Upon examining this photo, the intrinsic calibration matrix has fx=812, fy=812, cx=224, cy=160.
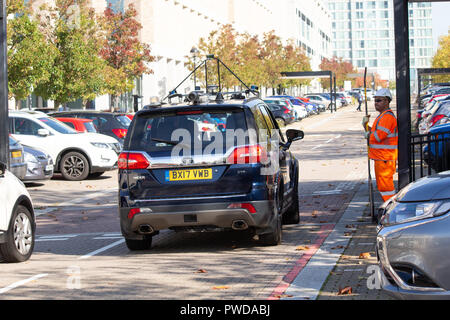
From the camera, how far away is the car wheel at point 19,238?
30.7 feet

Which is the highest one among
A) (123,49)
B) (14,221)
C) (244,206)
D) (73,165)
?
(123,49)

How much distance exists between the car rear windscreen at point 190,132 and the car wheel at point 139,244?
1.28 metres

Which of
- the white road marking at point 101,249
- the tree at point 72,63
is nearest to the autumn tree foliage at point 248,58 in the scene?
the tree at point 72,63

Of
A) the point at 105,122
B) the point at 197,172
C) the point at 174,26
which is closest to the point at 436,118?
the point at 105,122

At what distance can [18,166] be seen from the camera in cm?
1653

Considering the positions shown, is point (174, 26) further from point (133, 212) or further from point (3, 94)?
point (133, 212)

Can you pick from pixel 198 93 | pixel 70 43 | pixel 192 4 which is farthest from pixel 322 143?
pixel 192 4

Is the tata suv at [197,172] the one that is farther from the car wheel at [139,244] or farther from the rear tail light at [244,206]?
the car wheel at [139,244]

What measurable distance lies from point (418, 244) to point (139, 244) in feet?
16.4

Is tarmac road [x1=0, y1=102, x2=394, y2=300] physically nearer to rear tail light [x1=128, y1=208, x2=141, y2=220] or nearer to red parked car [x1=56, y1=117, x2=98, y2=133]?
rear tail light [x1=128, y1=208, x2=141, y2=220]

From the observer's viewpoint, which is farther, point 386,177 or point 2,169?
point 386,177

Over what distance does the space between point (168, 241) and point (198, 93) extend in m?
2.25

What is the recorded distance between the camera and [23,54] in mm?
27500

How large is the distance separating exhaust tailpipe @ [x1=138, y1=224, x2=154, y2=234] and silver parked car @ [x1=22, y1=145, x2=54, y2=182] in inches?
391
